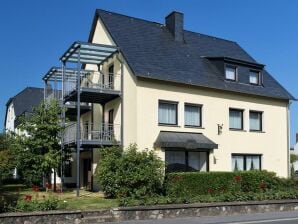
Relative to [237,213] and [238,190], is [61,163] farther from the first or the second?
[237,213]

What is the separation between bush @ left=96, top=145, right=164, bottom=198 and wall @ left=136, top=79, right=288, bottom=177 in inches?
110

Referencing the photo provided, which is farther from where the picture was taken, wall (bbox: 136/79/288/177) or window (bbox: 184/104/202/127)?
window (bbox: 184/104/202/127)

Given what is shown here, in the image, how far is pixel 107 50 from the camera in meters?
24.4

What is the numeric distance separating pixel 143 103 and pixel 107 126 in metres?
2.83

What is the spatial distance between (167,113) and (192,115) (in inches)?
67.0

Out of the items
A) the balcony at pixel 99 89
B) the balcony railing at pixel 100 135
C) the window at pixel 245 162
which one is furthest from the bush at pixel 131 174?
the window at pixel 245 162

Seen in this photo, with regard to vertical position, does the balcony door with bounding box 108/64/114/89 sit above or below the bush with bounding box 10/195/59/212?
above

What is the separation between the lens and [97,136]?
25.3 meters

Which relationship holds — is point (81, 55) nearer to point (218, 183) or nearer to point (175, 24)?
point (175, 24)

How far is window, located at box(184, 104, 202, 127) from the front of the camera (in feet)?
81.9

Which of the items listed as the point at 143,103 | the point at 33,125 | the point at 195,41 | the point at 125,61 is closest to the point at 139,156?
the point at 143,103

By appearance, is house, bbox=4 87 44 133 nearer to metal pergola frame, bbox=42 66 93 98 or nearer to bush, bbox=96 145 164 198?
metal pergola frame, bbox=42 66 93 98

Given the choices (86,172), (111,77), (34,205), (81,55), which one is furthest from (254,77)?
(34,205)

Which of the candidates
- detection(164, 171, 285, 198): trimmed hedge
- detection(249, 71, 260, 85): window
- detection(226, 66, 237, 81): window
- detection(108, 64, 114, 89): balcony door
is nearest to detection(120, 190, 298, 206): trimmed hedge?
detection(164, 171, 285, 198): trimmed hedge
